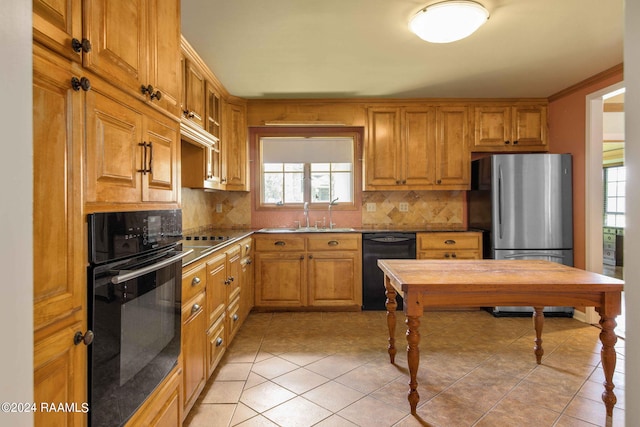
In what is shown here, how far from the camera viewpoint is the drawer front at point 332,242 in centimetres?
384

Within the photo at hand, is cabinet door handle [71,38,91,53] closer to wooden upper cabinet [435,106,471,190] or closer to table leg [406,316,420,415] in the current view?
table leg [406,316,420,415]

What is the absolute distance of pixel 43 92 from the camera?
83 cm

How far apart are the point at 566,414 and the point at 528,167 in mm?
2485

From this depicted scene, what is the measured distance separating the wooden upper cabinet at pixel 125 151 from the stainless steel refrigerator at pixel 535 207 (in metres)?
3.33

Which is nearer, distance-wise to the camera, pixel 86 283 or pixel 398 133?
pixel 86 283

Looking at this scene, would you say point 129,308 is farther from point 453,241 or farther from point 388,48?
point 453,241

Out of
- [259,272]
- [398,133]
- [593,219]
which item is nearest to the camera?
[593,219]

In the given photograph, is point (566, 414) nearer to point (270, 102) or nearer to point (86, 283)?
point (86, 283)

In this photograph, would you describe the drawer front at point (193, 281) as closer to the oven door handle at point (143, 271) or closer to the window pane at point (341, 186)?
the oven door handle at point (143, 271)

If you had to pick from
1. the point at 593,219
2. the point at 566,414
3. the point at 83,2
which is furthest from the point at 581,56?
the point at 83,2

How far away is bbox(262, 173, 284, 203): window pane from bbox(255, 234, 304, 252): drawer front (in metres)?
0.75

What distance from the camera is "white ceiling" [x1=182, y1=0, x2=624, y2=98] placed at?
2211mm

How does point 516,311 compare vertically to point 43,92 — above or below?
below

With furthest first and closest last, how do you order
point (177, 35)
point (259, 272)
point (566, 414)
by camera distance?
point (259, 272) → point (566, 414) → point (177, 35)
